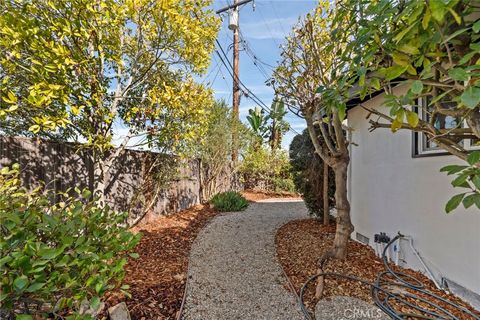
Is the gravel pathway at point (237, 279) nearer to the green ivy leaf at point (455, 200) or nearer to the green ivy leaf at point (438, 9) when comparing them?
the green ivy leaf at point (455, 200)

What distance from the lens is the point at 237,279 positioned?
11.5ft

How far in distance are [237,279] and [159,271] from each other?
3.85 feet

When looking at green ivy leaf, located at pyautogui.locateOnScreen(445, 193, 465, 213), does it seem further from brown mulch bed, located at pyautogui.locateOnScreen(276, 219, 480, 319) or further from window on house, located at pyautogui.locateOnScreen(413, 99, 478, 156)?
window on house, located at pyautogui.locateOnScreen(413, 99, 478, 156)

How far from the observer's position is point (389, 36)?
172 centimetres

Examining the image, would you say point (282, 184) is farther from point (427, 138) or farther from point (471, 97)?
point (471, 97)

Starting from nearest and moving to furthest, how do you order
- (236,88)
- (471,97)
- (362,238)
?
(471,97) → (362,238) → (236,88)

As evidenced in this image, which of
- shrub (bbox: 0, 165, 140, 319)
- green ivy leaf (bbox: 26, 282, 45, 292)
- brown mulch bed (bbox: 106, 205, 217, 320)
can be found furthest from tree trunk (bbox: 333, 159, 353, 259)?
green ivy leaf (bbox: 26, 282, 45, 292)

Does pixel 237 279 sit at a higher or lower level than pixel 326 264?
lower

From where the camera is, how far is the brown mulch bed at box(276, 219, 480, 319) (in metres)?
3.05

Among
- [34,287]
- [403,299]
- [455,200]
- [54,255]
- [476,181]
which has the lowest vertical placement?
[403,299]

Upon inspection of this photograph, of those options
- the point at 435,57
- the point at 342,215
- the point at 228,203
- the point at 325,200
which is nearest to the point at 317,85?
the point at 342,215

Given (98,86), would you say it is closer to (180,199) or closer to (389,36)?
(389,36)

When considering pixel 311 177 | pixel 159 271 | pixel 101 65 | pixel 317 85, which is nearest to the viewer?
pixel 159 271

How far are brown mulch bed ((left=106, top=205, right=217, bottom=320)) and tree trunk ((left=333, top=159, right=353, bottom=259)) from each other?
2.41 m
